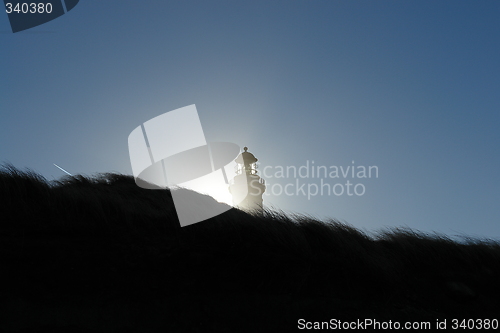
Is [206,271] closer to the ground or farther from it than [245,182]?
closer to the ground

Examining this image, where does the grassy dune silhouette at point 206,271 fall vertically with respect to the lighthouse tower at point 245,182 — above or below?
below

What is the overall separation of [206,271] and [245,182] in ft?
46.8

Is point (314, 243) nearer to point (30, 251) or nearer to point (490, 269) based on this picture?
point (490, 269)

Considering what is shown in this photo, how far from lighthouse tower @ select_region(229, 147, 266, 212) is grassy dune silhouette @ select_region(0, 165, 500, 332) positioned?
12.2m

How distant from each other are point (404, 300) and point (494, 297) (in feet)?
A: 6.02

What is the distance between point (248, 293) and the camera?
5.18 meters

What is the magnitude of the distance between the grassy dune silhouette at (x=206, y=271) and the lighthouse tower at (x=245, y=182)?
39.9ft

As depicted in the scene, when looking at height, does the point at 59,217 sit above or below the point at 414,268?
above

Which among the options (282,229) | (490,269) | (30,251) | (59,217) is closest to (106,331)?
(30,251)

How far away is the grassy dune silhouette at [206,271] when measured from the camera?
4.55 meters

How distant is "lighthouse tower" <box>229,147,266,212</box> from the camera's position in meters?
19.8

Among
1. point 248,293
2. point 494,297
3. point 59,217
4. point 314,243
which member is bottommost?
point 494,297

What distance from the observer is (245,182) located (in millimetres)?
19734

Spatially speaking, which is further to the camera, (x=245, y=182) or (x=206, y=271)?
(x=245, y=182)
